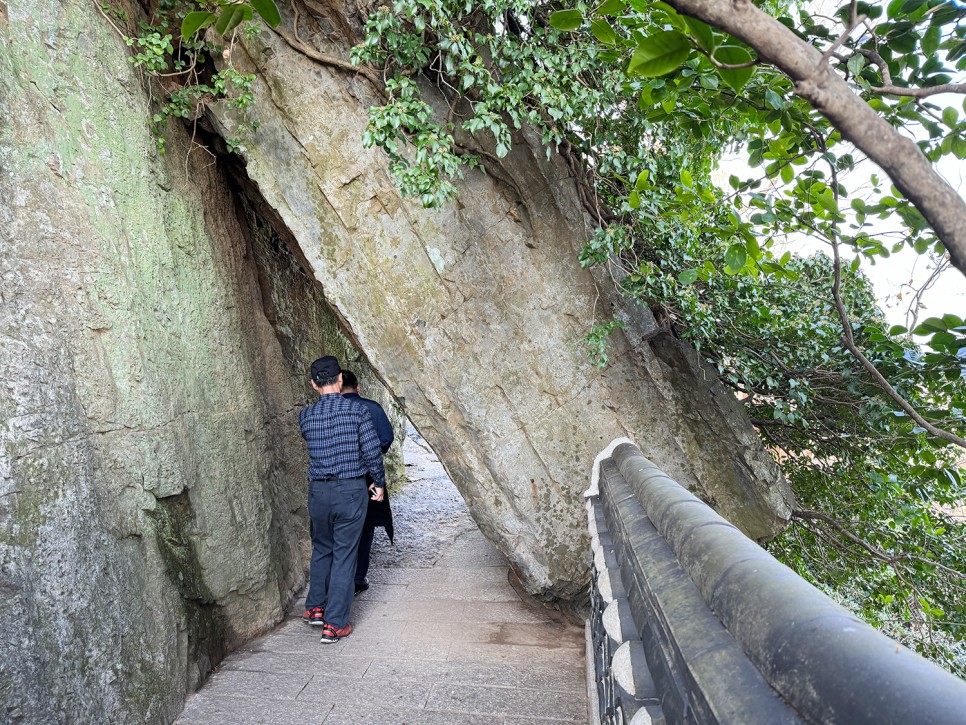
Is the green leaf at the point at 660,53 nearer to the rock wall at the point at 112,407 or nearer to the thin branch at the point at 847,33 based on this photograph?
the thin branch at the point at 847,33

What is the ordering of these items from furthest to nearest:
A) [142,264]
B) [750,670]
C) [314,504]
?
[314,504]
[142,264]
[750,670]

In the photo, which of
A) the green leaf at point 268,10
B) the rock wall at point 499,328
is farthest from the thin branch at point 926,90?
the rock wall at point 499,328

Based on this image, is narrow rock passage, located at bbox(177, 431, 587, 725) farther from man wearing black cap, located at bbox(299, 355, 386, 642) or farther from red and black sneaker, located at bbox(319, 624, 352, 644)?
man wearing black cap, located at bbox(299, 355, 386, 642)

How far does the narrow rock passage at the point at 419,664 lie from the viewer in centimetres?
309

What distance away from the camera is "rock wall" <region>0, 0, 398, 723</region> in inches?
102

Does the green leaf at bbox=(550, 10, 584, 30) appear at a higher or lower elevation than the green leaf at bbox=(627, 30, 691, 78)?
higher

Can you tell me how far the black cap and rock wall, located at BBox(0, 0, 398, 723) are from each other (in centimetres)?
47

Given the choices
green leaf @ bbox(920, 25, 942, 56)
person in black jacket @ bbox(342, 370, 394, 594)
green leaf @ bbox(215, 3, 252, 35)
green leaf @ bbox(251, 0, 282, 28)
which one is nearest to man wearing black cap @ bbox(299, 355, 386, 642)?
person in black jacket @ bbox(342, 370, 394, 594)

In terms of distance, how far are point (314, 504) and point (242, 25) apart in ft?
10.1

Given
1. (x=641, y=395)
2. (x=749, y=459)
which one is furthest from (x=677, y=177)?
(x=749, y=459)

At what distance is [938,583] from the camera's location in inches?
175

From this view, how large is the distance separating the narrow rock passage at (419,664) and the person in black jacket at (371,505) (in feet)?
0.65

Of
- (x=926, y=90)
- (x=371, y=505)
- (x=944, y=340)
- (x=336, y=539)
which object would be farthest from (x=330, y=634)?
(x=926, y=90)

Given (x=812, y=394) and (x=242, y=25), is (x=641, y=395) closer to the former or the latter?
(x=812, y=394)
